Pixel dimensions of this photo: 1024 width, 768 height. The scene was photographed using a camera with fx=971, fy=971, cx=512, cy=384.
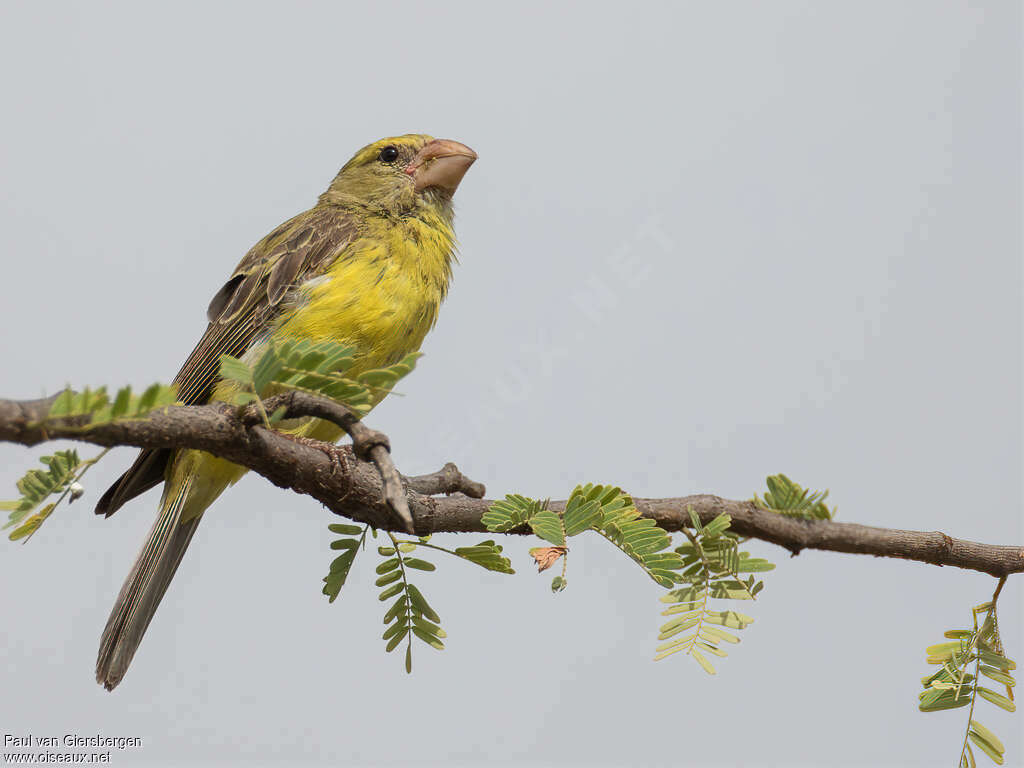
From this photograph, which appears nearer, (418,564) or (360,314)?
(418,564)

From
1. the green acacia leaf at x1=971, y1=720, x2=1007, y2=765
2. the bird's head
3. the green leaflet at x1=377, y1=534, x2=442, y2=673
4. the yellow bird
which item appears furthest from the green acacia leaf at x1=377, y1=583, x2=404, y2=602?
the bird's head

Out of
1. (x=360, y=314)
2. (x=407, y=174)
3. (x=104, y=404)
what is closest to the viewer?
(x=104, y=404)

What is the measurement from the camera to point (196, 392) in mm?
3584

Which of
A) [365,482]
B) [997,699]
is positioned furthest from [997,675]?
[365,482]

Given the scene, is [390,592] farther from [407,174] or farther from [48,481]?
[407,174]

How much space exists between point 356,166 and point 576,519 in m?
A: 3.01

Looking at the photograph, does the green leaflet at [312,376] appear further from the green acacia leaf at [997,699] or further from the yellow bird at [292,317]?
the green acacia leaf at [997,699]

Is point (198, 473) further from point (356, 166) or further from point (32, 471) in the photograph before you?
point (356, 166)

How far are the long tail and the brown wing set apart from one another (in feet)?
0.48

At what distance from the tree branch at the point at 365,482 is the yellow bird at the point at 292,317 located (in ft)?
2.80

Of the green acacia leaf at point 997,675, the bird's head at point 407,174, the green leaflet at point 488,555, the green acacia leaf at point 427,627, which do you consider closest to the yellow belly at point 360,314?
the bird's head at point 407,174

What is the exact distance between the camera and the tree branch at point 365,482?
63.3 inches

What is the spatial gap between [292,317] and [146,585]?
1.10m

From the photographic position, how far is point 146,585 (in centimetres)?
349
